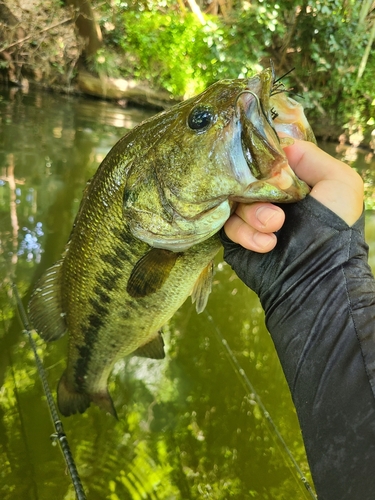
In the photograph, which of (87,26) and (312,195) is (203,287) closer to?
(312,195)

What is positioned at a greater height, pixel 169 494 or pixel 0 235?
pixel 0 235

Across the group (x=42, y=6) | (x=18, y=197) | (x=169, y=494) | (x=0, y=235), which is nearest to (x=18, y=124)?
(x=18, y=197)

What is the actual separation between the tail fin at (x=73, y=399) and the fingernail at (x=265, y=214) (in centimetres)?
117

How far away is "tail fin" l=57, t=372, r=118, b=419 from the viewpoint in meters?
1.79

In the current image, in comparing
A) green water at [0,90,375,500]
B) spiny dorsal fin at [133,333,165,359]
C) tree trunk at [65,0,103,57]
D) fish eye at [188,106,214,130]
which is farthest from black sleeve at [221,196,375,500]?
tree trunk at [65,0,103,57]

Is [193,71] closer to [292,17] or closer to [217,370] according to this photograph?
[292,17]

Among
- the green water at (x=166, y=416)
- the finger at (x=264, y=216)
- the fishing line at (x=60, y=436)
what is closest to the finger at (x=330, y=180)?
the finger at (x=264, y=216)

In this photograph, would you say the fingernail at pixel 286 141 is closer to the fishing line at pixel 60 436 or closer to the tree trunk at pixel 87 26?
the fishing line at pixel 60 436

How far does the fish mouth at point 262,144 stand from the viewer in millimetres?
1000

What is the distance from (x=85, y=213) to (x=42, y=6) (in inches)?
361

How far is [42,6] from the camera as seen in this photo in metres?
8.57

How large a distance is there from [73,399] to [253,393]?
1.00m

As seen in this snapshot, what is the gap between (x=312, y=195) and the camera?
1.13m

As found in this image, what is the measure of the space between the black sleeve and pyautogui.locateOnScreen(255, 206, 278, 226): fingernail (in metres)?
0.12
